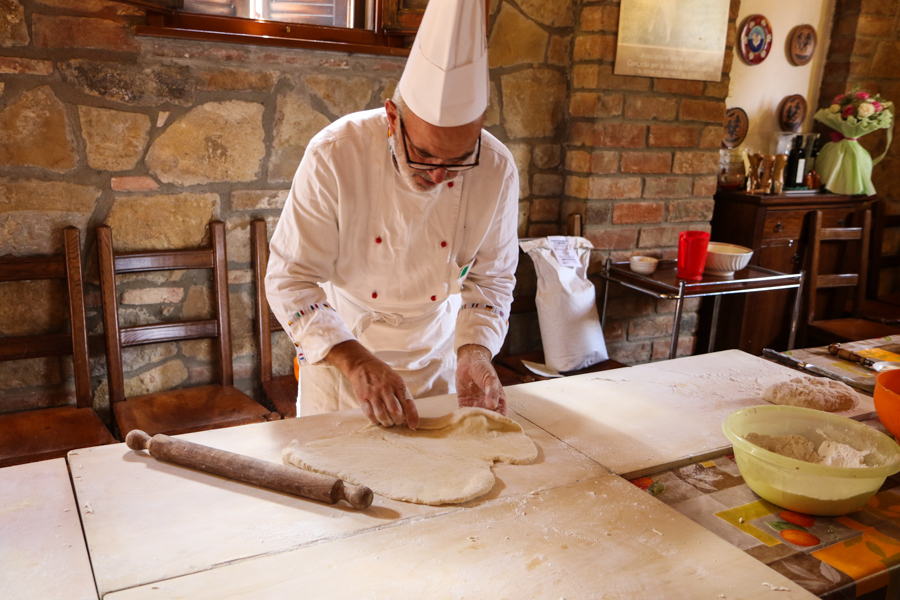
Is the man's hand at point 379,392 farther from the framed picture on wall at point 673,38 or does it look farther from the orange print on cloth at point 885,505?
the framed picture on wall at point 673,38

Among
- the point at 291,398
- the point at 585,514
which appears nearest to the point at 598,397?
the point at 585,514

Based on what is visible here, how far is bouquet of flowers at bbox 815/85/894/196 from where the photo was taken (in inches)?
138

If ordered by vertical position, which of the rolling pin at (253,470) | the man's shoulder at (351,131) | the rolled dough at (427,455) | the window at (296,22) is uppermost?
the window at (296,22)

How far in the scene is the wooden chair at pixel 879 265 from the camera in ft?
11.8

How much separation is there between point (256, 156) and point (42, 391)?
1.12m

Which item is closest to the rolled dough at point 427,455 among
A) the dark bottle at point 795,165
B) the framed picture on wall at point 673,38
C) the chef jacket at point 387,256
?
the chef jacket at point 387,256

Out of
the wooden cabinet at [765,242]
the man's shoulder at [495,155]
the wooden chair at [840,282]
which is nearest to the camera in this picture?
the man's shoulder at [495,155]

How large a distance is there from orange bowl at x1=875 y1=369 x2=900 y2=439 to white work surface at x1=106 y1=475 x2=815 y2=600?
56 cm

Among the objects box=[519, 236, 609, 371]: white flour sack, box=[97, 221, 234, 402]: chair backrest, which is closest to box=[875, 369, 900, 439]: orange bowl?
box=[519, 236, 609, 371]: white flour sack

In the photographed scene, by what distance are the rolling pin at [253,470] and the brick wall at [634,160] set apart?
7.02 feet

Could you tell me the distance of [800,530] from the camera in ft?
3.55

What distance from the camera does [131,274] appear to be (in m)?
2.38

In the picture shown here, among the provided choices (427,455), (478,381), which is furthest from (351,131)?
(427,455)

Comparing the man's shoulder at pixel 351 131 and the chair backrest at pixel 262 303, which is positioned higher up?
the man's shoulder at pixel 351 131
